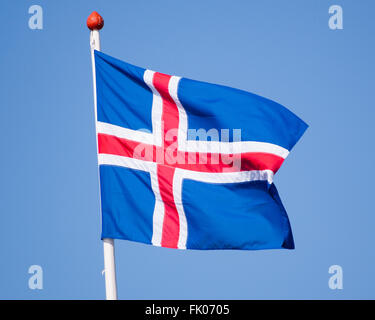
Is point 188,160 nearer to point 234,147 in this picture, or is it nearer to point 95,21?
point 234,147

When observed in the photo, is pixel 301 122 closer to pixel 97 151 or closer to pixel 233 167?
pixel 233 167

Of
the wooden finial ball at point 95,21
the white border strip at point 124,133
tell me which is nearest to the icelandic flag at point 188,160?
the white border strip at point 124,133

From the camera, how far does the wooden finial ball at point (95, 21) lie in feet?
54.0

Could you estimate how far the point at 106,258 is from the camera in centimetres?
1541

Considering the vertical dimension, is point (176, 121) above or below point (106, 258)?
above

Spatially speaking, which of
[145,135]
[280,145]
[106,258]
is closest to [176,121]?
[145,135]

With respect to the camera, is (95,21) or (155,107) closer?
(95,21)

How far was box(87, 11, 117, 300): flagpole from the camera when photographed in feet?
50.0

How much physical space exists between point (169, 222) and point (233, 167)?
150cm

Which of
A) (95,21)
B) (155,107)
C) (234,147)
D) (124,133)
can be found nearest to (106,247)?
(124,133)

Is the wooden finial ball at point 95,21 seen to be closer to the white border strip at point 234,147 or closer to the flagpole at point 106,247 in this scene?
the flagpole at point 106,247

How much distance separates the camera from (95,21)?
1648 centimetres

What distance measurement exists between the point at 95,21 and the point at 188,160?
2.72 meters

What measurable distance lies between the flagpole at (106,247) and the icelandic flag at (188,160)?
189 mm
